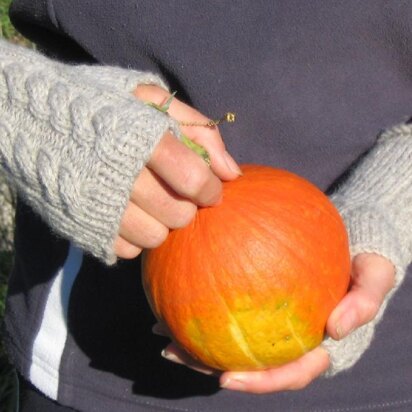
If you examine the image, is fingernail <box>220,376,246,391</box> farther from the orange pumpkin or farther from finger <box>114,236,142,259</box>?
finger <box>114,236,142,259</box>

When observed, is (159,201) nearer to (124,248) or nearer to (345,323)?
(124,248)

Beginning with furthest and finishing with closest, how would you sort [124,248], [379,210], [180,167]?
[379,210] < [124,248] < [180,167]

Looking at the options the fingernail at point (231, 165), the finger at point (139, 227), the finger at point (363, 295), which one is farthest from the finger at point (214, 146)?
the finger at point (363, 295)

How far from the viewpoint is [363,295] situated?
1.19 metres

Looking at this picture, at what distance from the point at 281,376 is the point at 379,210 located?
33 cm

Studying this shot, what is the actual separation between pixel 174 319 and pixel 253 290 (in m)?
0.12

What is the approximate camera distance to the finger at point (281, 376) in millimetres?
1198

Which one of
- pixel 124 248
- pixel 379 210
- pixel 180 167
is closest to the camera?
pixel 180 167

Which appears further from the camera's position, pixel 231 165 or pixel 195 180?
pixel 231 165

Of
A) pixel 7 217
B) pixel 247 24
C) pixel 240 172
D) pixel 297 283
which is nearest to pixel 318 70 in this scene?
pixel 247 24

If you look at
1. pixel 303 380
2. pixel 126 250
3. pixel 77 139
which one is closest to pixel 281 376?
pixel 303 380

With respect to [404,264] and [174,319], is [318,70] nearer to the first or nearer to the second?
[404,264]

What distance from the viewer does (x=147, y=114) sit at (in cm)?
107

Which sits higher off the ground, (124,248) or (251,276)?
(251,276)
